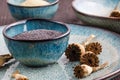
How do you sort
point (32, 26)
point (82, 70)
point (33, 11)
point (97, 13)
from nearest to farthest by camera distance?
point (82, 70) → point (32, 26) → point (33, 11) → point (97, 13)

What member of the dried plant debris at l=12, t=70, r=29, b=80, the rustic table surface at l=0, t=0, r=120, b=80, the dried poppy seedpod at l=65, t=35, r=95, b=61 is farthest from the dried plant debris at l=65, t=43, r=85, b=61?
the rustic table surface at l=0, t=0, r=120, b=80

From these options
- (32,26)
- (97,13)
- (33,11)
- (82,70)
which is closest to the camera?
(82,70)

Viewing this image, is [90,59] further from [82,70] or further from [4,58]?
[4,58]

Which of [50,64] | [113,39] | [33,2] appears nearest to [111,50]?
[113,39]

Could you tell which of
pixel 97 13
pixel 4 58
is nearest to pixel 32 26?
pixel 4 58

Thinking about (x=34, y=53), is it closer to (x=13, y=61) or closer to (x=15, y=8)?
(x=13, y=61)

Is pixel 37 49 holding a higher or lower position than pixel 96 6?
higher

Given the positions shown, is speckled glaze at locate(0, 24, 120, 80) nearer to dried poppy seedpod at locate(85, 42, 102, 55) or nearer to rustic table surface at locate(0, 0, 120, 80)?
dried poppy seedpod at locate(85, 42, 102, 55)
